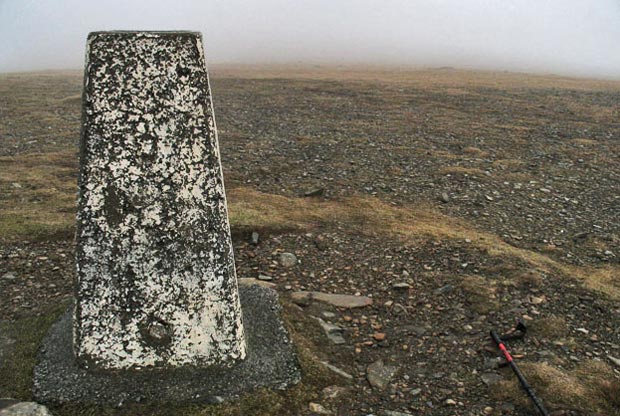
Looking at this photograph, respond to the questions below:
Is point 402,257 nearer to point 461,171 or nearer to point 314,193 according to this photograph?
point 314,193

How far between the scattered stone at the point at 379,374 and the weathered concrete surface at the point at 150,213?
1.56 metres

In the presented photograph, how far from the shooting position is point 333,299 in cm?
632

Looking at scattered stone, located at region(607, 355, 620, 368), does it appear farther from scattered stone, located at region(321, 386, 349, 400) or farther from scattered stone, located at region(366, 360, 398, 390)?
scattered stone, located at region(321, 386, 349, 400)

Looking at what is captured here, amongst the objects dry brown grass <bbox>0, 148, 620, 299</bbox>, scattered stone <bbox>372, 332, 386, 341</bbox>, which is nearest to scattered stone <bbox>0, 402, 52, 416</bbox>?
scattered stone <bbox>372, 332, 386, 341</bbox>

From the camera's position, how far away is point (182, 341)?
14.1 ft

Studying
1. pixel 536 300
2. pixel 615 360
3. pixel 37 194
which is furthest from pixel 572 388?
pixel 37 194

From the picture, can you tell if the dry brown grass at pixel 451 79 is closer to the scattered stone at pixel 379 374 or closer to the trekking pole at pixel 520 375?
the trekking pole at pixel 520 375

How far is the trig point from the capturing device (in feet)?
13.1

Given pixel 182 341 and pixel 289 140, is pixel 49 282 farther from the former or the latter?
pixel 289 140

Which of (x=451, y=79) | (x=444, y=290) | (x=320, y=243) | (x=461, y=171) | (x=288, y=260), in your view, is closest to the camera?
(x=444, y=290)

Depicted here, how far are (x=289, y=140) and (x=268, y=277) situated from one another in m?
9.17

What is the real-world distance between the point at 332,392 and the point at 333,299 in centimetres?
188

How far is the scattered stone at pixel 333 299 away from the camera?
6.18 meters

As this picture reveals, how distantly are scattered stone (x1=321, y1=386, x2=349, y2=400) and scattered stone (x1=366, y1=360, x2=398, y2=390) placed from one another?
1.10ft
